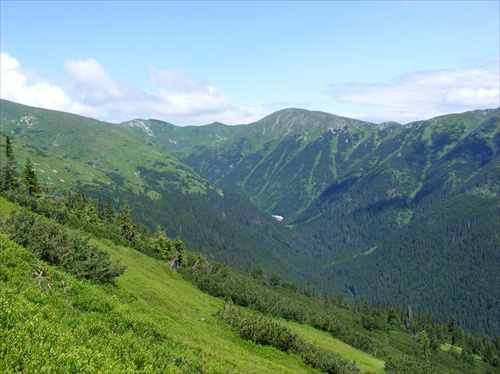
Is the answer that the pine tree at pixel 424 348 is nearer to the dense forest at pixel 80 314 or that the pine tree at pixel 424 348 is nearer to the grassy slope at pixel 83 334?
the dense forest at pixel 80 314

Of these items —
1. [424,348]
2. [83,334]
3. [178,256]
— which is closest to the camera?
[83,334]

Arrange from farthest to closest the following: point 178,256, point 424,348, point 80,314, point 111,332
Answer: point 424,348
point 178,256
point 80,314
point 111,332

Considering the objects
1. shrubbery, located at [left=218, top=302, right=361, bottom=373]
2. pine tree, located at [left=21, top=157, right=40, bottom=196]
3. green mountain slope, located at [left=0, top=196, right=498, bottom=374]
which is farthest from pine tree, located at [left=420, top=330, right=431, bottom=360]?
pine tree, located at [left=21, top=157, right=40, bottom=196]

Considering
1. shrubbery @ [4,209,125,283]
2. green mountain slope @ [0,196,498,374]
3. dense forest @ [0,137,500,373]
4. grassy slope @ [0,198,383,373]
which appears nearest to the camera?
grassy slope @ [0,198,383,373]

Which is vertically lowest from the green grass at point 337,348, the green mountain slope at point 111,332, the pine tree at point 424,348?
the pine tree at point 424,348

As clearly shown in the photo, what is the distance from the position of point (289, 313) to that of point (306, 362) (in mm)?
31477

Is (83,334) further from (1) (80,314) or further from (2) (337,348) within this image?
(2) (337,348)

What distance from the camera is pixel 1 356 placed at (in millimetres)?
10094

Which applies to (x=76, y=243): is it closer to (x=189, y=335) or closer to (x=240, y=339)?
(x=189, y=335)

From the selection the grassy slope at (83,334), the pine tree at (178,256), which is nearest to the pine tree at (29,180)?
the pine tree at (178,256)

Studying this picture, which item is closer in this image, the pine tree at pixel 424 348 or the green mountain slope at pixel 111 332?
the green mountain slope at pixel 111 332

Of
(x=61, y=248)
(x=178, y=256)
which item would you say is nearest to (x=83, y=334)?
(x=61, y=248)

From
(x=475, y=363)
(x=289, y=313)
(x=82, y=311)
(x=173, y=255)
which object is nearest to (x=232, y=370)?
(x=82, y=311)

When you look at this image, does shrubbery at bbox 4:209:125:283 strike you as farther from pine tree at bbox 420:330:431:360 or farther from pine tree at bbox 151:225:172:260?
pine tree at bbox 420:330:431:360
